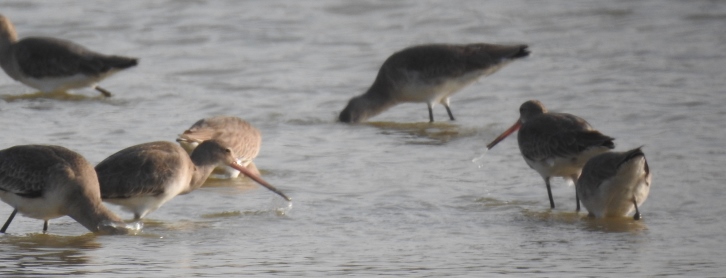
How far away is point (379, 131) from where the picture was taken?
1135 centimetres

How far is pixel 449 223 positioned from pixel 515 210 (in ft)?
2.25

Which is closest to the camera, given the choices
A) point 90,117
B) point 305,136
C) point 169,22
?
point 305,136

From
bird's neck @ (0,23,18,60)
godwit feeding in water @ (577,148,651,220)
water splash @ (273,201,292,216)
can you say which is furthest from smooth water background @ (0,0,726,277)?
bird's neck @ (0,23,18,60)

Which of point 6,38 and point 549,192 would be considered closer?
point 549,192

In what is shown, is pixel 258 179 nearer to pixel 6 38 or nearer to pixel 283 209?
pixel 283 209

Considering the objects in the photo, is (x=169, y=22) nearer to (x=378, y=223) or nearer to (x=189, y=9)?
(x=189, y=9)

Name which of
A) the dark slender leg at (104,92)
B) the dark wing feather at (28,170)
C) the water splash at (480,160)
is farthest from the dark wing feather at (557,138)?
the dark slender leg at (104,92)

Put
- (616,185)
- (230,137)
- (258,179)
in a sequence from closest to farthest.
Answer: (616,185) < (258,179) < (230,137)

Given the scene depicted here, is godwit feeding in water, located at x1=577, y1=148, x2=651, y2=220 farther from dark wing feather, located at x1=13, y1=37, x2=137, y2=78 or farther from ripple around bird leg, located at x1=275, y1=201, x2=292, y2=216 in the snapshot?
dark wing feather, located at x1=13, y1=37, x2=137, y2=78

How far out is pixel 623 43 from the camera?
47.8 ft

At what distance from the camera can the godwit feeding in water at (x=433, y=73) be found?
1180cm

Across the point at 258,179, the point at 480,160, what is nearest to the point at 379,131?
the point at 480,160

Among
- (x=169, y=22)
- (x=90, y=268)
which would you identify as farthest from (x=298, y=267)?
(x=169, y=22)

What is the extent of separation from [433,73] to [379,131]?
882 millimetres
